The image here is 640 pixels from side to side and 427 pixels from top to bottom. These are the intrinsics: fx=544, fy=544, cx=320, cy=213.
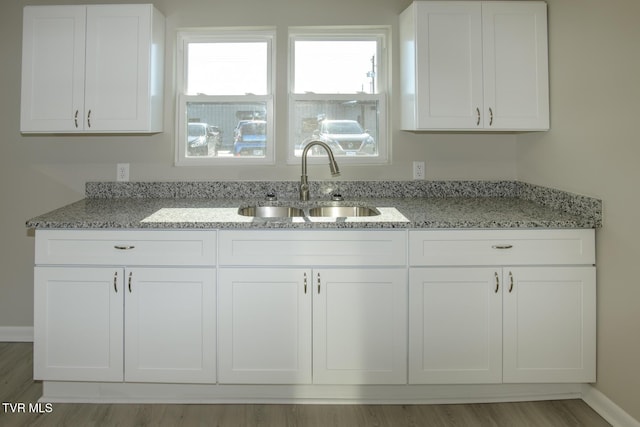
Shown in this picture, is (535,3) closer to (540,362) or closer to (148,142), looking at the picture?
(540,362)

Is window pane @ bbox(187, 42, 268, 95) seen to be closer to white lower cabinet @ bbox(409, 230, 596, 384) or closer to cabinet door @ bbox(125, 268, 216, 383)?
cabinet door @ bbox(125, 268, 216, 383)

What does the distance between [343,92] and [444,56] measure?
688 mm

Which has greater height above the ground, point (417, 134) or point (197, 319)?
point (417, 134)

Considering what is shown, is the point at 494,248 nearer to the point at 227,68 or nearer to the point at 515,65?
the point at 515,65

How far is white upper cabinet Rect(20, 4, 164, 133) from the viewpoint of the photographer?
2773 mm

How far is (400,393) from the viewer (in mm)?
2486

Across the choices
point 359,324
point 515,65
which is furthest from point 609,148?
point 359,324

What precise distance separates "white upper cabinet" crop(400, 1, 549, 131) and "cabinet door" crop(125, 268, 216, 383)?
54.0 inches

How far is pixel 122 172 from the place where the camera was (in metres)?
3.18

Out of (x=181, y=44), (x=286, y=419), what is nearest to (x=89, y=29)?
(x=181, y=44)

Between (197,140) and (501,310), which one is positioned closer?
(501,310)

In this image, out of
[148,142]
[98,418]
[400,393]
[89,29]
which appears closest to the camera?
[98,418]

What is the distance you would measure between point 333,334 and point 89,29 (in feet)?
6.42

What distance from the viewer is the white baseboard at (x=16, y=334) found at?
10.6 ft
